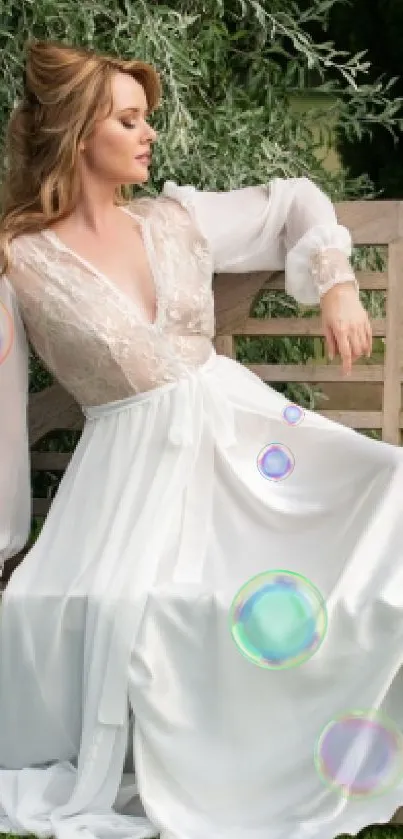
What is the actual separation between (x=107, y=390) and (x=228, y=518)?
400 millimetres

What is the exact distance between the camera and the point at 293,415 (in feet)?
9.36

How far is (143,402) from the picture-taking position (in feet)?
9.18

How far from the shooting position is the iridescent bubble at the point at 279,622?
233 cm

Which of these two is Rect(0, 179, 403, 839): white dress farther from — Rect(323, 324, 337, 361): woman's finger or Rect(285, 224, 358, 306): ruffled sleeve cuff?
Rect(323, 324, 337, 361): woman's finger

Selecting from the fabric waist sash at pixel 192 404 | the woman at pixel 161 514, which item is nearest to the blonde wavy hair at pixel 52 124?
the woman at pixel 161 514

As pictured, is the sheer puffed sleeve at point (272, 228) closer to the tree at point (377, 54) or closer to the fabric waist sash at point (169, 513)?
the fabric waist sash at point (169, 513)

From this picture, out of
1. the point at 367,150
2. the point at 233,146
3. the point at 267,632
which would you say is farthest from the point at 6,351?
the point at 367,150

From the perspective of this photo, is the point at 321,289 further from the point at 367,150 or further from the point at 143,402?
the point at 367,150

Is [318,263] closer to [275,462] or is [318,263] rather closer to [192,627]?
[275,462]

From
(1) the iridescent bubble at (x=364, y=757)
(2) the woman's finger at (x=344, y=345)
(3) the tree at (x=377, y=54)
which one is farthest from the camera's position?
(3) the tree at (x=377, y=54)

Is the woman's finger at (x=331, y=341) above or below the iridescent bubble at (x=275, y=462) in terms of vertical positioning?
above

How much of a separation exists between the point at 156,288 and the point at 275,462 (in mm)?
478

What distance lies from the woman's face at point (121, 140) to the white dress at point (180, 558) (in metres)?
0.15

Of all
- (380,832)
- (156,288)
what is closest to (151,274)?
(156,288)
